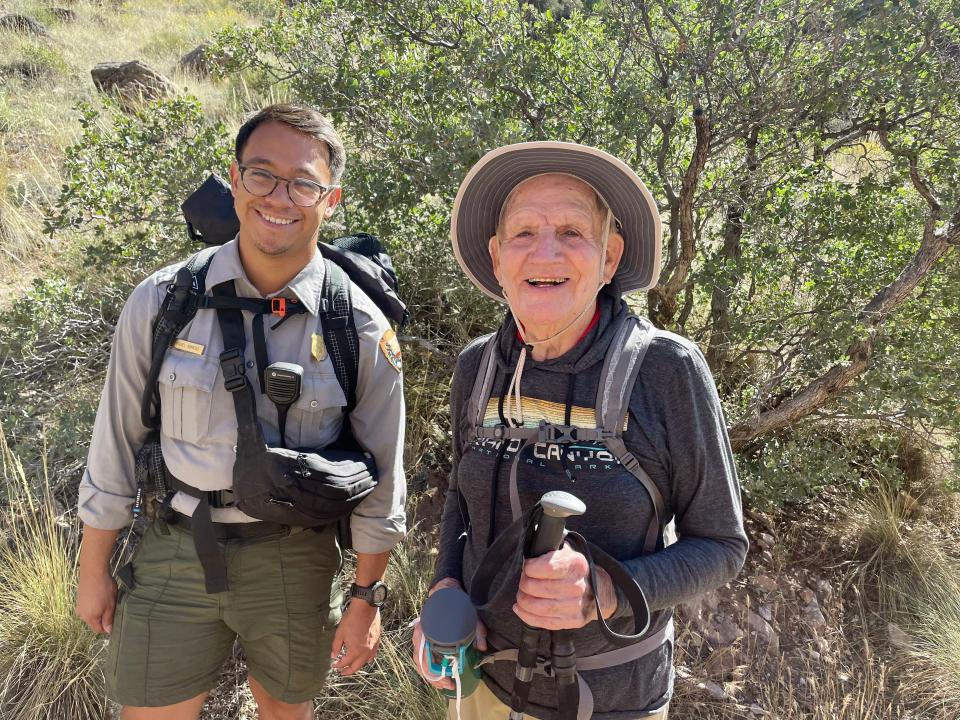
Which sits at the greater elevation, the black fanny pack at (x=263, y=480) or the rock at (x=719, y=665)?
the black fanny pack at (x=263, y=480)

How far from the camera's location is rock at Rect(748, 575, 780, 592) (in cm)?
388

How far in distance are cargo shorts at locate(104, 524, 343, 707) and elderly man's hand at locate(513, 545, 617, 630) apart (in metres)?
1.06

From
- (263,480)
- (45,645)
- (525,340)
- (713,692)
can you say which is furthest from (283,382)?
(713,692)

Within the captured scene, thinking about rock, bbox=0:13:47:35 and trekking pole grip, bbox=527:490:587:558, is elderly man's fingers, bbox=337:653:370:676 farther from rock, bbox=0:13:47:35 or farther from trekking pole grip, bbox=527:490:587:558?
rock, bbox=0:13:47:35

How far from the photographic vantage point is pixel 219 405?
2.06 metres

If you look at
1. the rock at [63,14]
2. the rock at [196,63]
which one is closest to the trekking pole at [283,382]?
the rock at [196,63]

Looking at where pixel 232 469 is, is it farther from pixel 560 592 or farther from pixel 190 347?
pixel 560 592

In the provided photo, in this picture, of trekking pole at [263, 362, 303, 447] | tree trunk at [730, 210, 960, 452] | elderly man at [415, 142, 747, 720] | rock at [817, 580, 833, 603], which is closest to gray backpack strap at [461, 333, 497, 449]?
elderly man at [415, 142, 747, 720]

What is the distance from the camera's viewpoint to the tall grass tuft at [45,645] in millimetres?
3109

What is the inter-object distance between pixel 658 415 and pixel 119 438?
5.23ft

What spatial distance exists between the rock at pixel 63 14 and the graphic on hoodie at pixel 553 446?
17099 millimetres

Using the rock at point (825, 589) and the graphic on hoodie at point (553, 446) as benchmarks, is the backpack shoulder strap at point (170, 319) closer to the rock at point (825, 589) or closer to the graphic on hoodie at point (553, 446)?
the graphic on hoodie at point (553, 446)

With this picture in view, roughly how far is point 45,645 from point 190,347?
2057 millimetres

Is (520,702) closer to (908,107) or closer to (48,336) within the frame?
(908,107)
